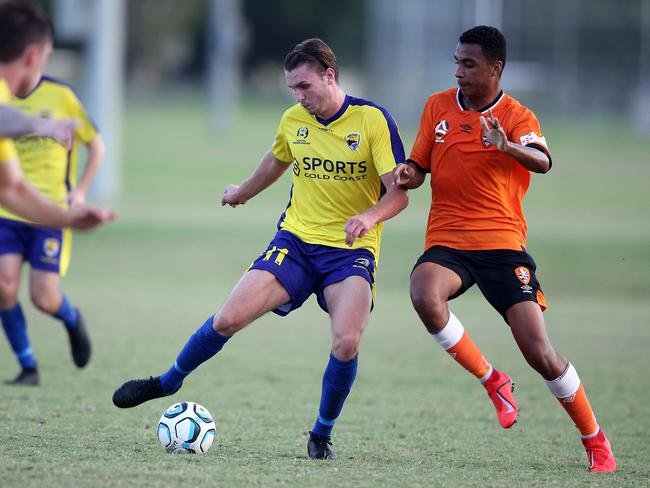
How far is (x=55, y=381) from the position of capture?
8.95 metres

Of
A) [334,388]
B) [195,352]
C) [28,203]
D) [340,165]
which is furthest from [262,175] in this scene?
[28,203]

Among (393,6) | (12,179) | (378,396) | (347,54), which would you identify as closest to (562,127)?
(393,6)

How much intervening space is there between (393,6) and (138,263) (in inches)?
1504

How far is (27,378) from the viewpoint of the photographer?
8742 mm

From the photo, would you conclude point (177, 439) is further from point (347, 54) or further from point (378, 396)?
point (347, 54)

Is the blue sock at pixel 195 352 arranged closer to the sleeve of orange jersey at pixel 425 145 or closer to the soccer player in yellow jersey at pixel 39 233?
the sleeve of orange jersey at pixel 425 145

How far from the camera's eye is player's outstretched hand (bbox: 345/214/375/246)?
6152mm

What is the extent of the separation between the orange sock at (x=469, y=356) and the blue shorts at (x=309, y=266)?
2.49ft

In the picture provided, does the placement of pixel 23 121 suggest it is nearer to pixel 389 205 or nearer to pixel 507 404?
pixel 389 205

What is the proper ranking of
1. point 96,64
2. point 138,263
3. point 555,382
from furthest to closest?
1. point 96,64
2. point 138,263
3. point 555,382

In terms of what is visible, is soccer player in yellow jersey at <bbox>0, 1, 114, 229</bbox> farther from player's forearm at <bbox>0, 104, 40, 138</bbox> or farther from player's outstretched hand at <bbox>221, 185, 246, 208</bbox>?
player's outstretched hand at <bbox>221, 185, 246, 208</bbox>

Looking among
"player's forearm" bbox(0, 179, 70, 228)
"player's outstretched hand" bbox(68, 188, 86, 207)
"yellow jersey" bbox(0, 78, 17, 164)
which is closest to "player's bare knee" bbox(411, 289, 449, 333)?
"player's forearm" bbox(0, 179, 70, 228)

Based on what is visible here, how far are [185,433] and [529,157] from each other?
261 centimetres

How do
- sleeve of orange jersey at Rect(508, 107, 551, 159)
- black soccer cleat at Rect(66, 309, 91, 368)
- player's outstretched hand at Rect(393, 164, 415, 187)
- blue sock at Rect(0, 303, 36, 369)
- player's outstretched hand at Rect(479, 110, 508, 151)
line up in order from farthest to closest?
black soccer cleat at Rect(66, 309, 91, 368) < blue sock at Rect(0, 303, 36, 369) < sleeve of orange jersey at Rect(508, 107, 551, 159) < player's outstretched hand at Rect(393, 164, 415, 187) < player's outstretched hand at Rect(479, 110, 508, 151)
